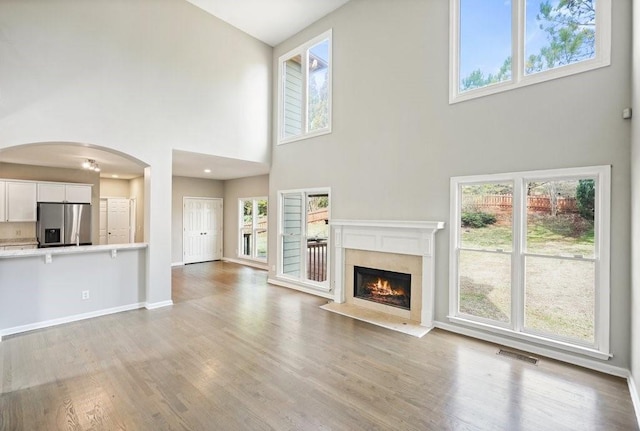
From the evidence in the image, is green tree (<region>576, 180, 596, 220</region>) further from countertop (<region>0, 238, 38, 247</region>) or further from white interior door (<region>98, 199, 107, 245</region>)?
white interior door (<region>98, 199, 107, 245</region>)

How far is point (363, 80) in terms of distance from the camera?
5188 millimetres

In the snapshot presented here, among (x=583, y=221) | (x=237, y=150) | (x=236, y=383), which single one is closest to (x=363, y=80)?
(x=237, y=150)

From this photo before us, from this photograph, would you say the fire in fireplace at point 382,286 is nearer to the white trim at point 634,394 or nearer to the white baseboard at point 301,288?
the white baseboard at point 301,288

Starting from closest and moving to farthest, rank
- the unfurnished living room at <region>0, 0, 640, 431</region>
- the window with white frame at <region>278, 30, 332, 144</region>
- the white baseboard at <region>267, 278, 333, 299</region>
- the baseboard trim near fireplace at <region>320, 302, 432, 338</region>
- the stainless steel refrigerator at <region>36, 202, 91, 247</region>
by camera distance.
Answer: the unfurnished living room at <region>0, 0, 640, 431</region> → the baseboard trim near fireplace at <region>320, 302, 432, 338</region> → the white baseboard at <region>267, 278, 333, 299</region> → the window with white frame at <region>278, 30, 332, 144</region> → the stainless steel refrigerator at <region>36, 202, 91, 247</region>

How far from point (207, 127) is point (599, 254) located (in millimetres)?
5962

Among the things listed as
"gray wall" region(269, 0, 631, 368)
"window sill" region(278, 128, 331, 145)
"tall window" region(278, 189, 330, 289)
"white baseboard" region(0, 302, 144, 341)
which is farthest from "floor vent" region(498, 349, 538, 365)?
"white baseboard" region(0, 302, 144, 341)

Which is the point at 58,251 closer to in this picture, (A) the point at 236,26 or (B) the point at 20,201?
(B) the point at 20,201

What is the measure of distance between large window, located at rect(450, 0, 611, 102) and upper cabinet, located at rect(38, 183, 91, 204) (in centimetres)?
855

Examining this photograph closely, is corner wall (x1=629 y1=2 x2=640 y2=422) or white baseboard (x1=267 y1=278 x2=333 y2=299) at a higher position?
corner wall (x1=629 y1=2 x2=640 y2=422)

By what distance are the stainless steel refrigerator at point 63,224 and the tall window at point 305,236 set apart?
16.8 feet

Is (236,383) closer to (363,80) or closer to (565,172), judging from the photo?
(565,172)

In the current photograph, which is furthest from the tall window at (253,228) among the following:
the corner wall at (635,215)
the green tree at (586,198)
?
the corner wall at (635,215)

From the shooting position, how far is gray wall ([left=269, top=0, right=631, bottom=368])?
9.81 ft

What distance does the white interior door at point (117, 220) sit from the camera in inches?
373
